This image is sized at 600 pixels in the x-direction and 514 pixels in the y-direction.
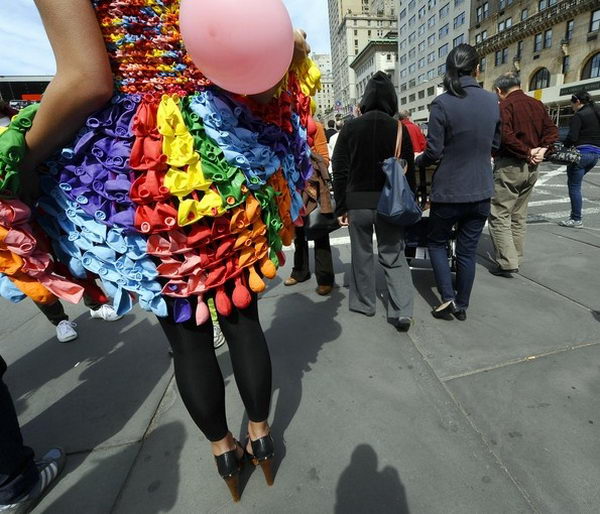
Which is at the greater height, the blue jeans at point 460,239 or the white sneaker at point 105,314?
the blue jeans at point 460,239

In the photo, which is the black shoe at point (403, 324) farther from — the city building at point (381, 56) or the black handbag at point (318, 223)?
the city building at point (381, 56)

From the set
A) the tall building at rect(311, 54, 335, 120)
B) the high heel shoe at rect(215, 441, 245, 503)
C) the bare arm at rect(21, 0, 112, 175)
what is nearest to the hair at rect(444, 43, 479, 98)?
the bare arm at rect(21, 0, 112, 175)

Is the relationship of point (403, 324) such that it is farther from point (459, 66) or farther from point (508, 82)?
point (508, 82)

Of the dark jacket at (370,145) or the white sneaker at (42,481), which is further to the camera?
the dark jacket at (370,145)

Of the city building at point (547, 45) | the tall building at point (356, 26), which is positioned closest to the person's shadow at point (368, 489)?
the city building at point (547, 45)

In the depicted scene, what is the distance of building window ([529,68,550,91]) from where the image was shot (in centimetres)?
3077

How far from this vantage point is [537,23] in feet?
100

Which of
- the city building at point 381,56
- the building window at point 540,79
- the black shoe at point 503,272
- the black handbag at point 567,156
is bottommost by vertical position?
the black shoe at point 503,272

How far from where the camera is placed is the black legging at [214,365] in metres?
1.22

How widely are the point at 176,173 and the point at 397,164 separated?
5.80 feet

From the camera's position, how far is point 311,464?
5.21 feet

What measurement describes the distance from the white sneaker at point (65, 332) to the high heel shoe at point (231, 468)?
86.0 inches

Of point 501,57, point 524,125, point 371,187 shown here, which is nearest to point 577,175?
point 524,125

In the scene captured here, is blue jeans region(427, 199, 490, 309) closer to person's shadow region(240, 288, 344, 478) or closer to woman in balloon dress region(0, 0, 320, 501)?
person's shadow region(240, 288, 344, 478)
